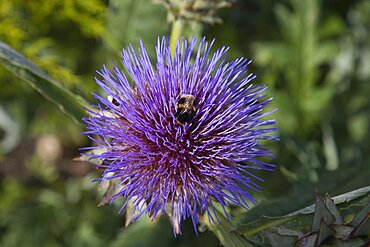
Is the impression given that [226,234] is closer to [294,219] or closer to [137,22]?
[294,219]

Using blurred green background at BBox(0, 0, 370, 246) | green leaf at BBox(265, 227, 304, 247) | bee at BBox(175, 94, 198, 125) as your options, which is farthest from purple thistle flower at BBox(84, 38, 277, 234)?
blurred green background at BBox(0, 0, 370, 246)

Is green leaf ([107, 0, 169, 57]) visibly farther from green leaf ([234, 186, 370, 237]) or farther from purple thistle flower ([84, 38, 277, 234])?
green leaf ([234, 186, 370, 237])

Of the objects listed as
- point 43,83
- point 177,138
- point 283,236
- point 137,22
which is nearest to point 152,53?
point 137,22

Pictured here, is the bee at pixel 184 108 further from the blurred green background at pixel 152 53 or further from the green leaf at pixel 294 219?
the blurred green background at pixel 152 53

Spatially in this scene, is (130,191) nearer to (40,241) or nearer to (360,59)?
(40,241)

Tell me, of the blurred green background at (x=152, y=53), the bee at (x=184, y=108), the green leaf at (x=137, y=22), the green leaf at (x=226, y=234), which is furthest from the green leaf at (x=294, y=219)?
the green leaf at (x=137, y=22)

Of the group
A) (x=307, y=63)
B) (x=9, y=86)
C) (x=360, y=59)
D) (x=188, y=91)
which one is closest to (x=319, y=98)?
(x=307, y=63)
